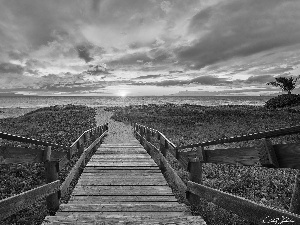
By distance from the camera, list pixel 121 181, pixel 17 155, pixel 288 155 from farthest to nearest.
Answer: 1. pixel 121 181
2. pixel 17 155
3. pixel 288 155

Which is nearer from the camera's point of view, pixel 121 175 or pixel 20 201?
Answer: pixel 20 201

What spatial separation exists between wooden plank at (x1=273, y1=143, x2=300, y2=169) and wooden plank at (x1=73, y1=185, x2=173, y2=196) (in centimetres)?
373

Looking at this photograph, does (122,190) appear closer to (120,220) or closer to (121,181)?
(121,181)

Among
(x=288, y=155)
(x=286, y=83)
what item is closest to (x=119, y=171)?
(x=288, y=155)

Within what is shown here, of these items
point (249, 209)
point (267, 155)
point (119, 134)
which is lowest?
point (119, 134)

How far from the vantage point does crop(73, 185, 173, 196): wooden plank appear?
6.18 m

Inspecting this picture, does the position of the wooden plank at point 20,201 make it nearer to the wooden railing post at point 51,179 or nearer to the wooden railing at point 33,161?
the wooden railing at point 33,161

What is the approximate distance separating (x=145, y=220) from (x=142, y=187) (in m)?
2.34

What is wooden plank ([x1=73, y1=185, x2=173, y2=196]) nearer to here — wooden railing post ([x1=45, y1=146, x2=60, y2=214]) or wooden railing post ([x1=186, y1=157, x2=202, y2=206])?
wooden railing post ([x1=45, y1=146, x2=60, y2=214])

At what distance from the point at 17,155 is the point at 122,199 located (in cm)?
262

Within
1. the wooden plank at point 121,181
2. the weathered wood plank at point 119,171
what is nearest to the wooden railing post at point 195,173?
the wooden plank at point 121,181

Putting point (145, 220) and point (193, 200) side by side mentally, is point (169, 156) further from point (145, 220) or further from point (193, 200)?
point (145, 220)

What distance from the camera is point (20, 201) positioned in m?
4.00

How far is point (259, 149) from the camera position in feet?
10.7
